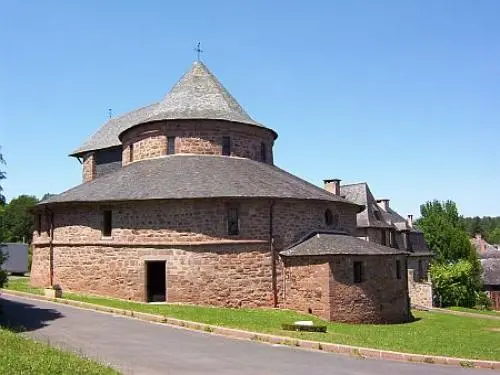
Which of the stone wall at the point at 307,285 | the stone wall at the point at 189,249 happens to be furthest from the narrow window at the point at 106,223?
the stone wall at the point at 307,285

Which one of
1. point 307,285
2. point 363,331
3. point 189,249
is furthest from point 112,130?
point 363,331

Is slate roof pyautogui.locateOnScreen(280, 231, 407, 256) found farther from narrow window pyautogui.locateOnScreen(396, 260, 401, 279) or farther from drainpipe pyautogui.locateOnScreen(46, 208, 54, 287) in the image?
drainpipe pyautogui.locateOnScreen(46, 208, 54, 287)

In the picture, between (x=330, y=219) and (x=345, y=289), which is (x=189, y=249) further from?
(x=330, y=219)

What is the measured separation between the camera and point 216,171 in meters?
27.0

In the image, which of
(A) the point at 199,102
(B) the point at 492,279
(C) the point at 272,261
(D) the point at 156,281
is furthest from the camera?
(B) the point at 492,279

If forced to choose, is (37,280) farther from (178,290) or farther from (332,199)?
(332,199)

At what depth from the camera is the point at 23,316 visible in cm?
1788

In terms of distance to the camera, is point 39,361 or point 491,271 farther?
point 491,271

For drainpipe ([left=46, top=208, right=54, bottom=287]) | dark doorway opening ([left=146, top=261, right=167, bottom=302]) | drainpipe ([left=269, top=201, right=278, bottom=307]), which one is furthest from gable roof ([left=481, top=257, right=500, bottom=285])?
drainpipe ([left=46, top=208, right=54, bottom=287])

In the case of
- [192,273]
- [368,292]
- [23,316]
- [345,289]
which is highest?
[192,273]

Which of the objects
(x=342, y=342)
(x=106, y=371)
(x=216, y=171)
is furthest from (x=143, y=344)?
(x=216, y=171)

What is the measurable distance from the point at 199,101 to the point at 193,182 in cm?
727

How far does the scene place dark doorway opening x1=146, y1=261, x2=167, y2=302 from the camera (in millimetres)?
24766

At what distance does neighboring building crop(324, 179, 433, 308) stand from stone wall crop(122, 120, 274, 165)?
13.4 metres
